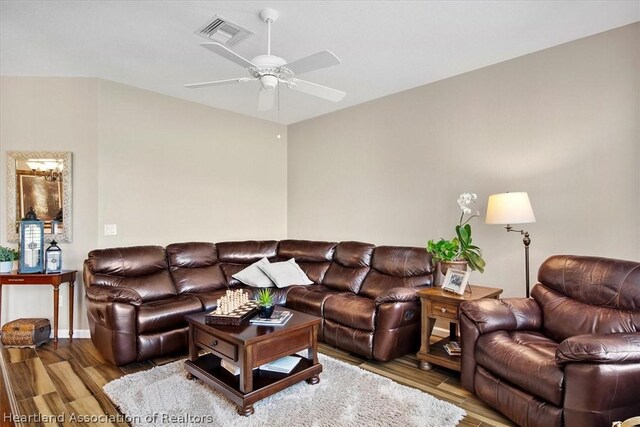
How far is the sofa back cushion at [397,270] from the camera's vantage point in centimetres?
345

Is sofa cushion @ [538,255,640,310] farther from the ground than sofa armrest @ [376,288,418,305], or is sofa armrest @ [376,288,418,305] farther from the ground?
sofa cushion @ [538,255,640,310]

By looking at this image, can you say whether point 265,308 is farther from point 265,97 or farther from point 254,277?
point 265,97

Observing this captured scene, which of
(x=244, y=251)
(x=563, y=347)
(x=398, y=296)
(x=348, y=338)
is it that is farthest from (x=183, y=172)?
(x=563, y=347)

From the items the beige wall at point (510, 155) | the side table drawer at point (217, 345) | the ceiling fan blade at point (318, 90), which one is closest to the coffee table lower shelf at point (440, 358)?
the beige wall at point (510, 155)

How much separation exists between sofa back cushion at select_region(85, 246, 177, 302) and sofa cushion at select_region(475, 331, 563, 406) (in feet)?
9.75

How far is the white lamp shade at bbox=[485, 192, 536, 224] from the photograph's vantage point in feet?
9.04

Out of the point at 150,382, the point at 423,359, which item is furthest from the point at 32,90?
the point at 423,359

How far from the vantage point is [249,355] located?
2.20 meters

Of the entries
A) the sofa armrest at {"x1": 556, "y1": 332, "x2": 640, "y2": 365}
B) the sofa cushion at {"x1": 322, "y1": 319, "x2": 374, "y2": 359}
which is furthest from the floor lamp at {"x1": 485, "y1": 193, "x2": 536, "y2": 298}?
the sofa cushion at {"x1": 322, "y1": 319, "x2": 374, "y2": 359}

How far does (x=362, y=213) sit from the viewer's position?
15.1ft

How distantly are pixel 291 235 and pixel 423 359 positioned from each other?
306 cm

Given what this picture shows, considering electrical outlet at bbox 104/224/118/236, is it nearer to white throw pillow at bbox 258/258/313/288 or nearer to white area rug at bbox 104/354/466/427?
white throw pillow at bbox 258/258/313/288

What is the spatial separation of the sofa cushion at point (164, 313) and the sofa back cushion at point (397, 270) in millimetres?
1743

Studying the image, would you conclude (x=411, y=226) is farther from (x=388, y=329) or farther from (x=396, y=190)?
(x=388, y=329)
